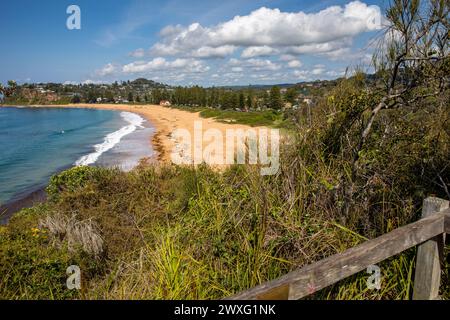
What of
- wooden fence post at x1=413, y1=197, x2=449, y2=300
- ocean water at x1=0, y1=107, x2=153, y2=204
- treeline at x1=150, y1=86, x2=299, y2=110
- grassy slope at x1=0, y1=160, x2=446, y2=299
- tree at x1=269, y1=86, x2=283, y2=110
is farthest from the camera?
treeline at x1=150, y1=86, x2=299, y2=110

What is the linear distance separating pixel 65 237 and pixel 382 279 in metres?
4.84

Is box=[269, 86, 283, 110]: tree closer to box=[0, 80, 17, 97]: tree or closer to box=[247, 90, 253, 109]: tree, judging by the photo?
box=[247, 90, 253, 109]: tree

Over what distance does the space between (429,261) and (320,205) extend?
4.13ft

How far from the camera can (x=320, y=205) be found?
3662 millimetres

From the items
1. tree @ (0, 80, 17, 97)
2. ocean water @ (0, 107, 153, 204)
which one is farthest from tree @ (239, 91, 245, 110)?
tree @ (0, 80, 17, 97)

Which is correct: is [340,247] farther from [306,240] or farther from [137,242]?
[137,242]

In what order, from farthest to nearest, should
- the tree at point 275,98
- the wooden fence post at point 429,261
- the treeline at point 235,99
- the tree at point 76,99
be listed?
the tree at point 76,99, the treeline at point 235,99, the tree at point 275,98, the wooden fence post at point 429,261

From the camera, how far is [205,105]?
80.9 meters

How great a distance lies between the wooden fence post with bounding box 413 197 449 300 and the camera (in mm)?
2514

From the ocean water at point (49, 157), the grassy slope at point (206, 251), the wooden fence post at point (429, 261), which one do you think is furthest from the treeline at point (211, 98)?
the wooden fence post at point (429, 261)

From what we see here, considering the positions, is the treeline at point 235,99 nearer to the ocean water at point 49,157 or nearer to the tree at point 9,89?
the ocean water at point 49,157

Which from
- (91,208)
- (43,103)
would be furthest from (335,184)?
(43,103)

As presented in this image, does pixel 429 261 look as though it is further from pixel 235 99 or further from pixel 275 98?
pixel 235 99

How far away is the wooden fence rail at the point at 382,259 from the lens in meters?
1.84
